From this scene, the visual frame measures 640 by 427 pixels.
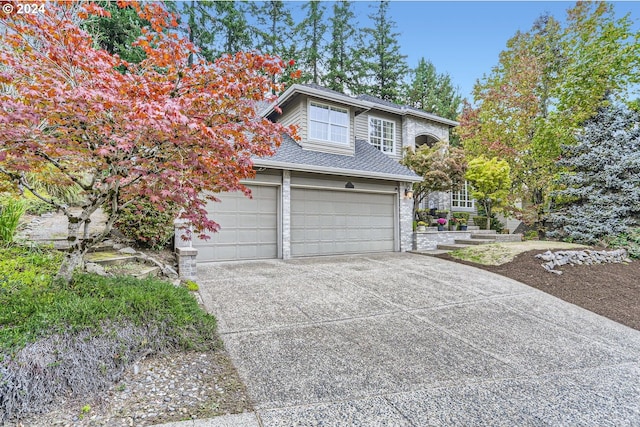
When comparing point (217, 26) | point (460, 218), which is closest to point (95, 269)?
point (460, 218)

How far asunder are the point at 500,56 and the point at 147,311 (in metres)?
18.4

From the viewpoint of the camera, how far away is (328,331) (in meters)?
3.92

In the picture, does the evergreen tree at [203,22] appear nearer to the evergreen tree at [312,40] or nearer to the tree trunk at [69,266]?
the evergreen tree at [312,40]

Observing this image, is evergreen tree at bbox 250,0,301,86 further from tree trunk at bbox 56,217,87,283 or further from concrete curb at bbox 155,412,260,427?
concrete curb at bbox 155,412,260,427

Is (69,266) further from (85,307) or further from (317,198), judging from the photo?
(317,198)

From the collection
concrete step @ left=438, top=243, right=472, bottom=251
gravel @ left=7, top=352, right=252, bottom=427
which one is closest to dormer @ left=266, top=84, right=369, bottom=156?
concrete step @ left=438, top=243, right=472, bottom=251

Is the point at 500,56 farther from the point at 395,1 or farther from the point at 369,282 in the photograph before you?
the point at 369,282

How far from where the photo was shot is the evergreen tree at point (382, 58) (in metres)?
21.3

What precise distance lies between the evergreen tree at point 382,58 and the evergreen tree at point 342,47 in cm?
84

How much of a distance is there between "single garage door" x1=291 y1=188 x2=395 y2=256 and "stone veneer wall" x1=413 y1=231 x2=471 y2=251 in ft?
2.94

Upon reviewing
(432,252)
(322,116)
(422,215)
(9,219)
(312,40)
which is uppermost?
(312,40)

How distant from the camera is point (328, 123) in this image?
10.2 metres

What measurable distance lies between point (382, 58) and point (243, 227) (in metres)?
18.2

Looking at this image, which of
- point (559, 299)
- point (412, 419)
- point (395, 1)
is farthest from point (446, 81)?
point (412, 419)
